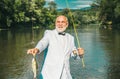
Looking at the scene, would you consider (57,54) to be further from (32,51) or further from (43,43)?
(32,51)

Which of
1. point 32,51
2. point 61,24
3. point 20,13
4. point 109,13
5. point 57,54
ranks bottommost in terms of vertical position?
point 109,13

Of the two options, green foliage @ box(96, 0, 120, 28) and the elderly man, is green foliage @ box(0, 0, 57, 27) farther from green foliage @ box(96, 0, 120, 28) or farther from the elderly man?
the elderly man

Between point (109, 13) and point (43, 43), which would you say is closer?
point (43, 43)

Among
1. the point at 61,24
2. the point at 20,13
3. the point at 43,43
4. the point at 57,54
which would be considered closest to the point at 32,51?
the point at 43,43

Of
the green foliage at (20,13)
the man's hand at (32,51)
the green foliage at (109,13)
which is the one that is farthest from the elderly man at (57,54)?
the green foliage at (109,13)

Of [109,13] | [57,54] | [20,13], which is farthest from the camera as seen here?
[109,13]

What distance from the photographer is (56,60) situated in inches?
277

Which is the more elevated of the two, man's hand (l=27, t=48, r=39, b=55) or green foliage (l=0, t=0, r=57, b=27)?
man's hand (l=27, t=48, r=39, b=55)

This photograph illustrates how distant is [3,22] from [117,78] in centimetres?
8461

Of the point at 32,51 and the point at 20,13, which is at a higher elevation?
the point at 32,51

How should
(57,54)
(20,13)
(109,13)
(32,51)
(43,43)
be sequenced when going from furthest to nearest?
1. (109,13)
2. (20,13)
3. (57,54)
4. (43,43)
5. (32,51)

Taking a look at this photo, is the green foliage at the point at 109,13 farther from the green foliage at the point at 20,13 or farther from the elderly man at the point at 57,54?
the elderly man at the point at 57,54

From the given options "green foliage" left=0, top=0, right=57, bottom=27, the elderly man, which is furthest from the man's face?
"green foliage" left=0, top=0, right=57, bottom=27

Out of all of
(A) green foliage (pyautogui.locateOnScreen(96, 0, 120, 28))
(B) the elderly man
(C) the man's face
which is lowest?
(A) green foliage (pyautogui.locateOnScreen(96, 0, 120, 28))
